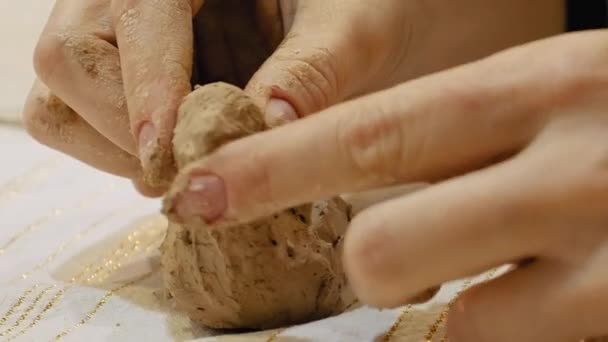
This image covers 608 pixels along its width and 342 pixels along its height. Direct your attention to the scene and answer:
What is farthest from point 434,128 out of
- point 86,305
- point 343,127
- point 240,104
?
point 86,305

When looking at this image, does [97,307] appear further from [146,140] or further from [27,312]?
[146,140]

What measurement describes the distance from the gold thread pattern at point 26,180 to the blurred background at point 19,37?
0.34 meters

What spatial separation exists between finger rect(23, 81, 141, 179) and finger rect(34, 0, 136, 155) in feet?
0.26

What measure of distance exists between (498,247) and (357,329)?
0.23 meters


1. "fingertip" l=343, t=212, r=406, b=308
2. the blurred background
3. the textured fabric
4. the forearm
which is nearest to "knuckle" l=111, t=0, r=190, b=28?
the forearm

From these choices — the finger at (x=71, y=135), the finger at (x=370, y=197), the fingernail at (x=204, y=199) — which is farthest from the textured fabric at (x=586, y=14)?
the fingernail at (x=204, y=199)

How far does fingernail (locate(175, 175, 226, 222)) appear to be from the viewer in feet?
1.56

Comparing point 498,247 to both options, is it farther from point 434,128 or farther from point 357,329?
point 357,329

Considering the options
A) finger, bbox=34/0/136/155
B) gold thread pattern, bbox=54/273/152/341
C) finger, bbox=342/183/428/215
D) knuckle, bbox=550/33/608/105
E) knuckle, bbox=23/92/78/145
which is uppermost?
knuckle, bbox=550/33/608/105

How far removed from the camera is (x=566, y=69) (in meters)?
0.46

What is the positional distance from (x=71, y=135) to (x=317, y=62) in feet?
1.18

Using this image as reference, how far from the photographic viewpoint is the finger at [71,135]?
87 cm

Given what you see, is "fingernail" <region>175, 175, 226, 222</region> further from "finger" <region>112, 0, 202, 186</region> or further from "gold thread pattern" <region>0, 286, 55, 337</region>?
"gold thread pattern" <region>0, 286, 55, 337</region>

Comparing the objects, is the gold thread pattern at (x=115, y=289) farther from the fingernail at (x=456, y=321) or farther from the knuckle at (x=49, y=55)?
the fingernail at (x=456, y=321)
